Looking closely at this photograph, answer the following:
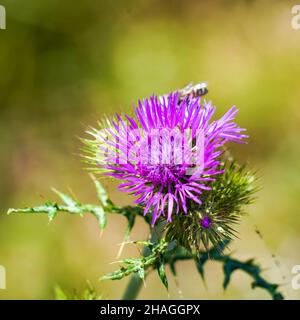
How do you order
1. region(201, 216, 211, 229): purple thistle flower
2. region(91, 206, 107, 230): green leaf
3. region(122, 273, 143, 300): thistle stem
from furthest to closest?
region(122, 273, 143, 300): thistle stem, region(91, 206, 107, 230): green leaf, region(201, 216, 211, 229): purple thistle flower

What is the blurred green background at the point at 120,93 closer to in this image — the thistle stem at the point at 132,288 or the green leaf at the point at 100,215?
the thistle stem at the point at 132,288

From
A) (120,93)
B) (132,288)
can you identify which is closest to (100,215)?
(132,288)

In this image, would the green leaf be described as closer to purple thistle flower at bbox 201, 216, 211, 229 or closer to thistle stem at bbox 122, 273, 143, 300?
thistle stem at bbox 122, 273, 143, 300

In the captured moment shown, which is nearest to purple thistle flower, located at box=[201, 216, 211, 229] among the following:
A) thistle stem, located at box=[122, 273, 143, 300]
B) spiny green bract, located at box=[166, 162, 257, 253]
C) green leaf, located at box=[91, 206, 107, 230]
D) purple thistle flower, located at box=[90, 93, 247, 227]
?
spiny green bract, located at box=[166, 162, 257, 253]

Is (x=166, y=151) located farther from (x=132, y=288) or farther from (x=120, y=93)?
(x=120, y=93)

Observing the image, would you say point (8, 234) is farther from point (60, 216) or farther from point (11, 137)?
point (11, 137)
